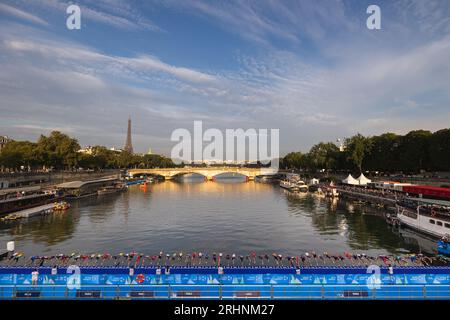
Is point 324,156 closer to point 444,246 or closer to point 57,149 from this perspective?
point 57,149

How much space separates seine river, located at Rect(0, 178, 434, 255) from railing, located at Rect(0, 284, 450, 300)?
22871 millimetres

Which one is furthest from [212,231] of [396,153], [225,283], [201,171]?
[201,171]

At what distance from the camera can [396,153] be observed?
11094 centimetres

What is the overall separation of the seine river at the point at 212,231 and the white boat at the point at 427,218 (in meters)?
1.62

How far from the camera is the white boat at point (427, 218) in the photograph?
4484 centimetres

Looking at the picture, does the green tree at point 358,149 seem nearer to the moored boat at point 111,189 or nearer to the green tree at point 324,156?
the green tree at point 324,156

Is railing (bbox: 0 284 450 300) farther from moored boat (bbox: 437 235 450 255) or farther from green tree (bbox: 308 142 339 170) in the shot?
green tree (bbox: 308 142 339 170)

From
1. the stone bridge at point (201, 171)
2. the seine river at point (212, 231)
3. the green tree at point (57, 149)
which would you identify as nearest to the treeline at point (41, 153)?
the green tree at point (57, 149)

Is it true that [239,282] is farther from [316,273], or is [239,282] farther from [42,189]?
[42,189]

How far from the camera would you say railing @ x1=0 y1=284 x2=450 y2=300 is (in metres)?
17.4

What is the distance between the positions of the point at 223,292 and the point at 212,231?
115 feet

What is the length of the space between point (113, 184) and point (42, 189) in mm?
42753

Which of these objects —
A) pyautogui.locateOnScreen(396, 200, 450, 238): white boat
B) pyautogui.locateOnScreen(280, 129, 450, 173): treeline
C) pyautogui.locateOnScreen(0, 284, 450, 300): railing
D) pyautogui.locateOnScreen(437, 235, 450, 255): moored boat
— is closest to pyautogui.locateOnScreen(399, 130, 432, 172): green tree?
pyautogui.locateOnScreen(280, 129, 450, 173): treeline
